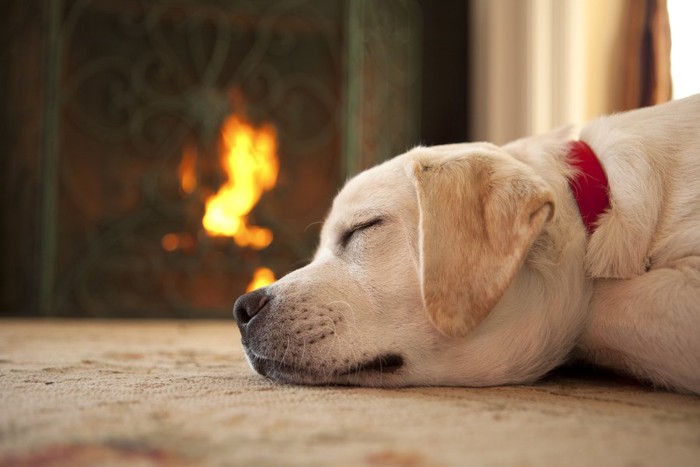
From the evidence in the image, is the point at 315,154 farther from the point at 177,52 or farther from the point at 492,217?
the point at 492,217

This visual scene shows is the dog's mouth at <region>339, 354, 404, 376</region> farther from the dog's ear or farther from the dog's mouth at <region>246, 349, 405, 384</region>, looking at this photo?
the dog's ear

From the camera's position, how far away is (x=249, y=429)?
0.87 metres

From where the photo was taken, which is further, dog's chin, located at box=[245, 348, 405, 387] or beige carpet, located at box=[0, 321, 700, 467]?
dog's chin, located at box=[245, 348, 405, 387]

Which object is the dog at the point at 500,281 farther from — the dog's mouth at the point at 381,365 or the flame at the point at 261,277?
the flame at the point at 261,277

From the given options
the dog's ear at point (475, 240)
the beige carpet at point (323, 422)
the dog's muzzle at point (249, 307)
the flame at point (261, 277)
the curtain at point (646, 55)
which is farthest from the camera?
the flame at point (261, 277)

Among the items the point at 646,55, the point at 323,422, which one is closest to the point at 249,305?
the point at 323,422

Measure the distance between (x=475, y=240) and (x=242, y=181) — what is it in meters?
2.72

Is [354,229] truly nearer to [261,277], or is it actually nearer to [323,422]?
[323,422]

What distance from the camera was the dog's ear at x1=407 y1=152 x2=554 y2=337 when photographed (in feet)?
3.91

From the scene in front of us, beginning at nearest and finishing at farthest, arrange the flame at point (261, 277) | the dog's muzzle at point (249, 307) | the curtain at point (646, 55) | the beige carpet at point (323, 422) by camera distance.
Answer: the beige carpet at point (323, 422) → the dog's muzzle at point (249, 307) → the curtain at point (646, 55) → the flame at point (261, 277)

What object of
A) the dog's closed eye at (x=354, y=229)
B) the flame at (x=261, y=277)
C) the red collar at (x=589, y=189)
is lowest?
the flame at (x=261, y=277)

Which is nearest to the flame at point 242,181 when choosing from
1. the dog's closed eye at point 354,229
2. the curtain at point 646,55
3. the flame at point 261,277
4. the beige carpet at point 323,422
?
the flame at point 261,277

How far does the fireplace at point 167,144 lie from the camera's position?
12.0ft

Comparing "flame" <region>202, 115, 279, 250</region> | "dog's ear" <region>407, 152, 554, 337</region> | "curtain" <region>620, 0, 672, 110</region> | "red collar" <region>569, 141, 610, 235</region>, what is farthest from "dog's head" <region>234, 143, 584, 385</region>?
"flame" <region>202, 115, 279, 250</region>
